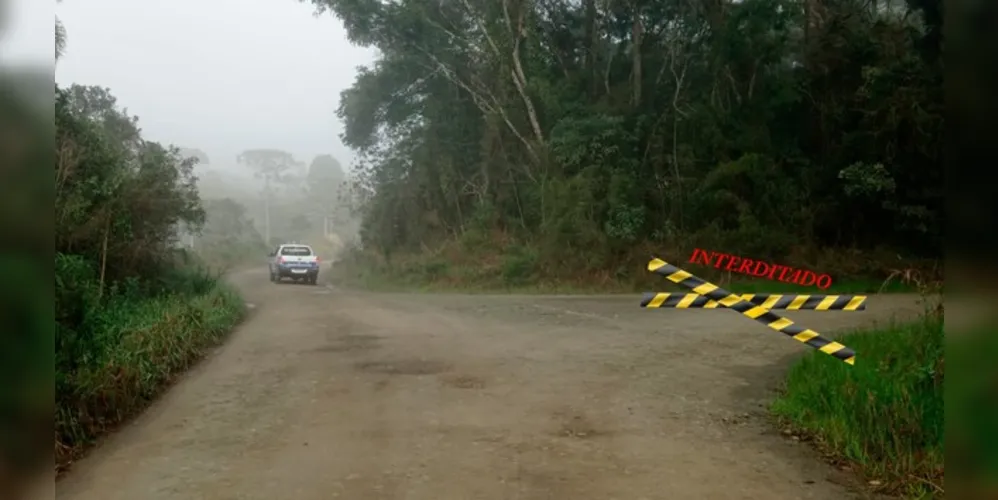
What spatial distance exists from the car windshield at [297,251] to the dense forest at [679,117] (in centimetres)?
486

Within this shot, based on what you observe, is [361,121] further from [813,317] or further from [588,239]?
[813,317]

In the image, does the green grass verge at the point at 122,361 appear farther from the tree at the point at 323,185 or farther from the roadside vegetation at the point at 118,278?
the tree at the point at 323,185

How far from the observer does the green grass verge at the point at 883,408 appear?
4.87 meters

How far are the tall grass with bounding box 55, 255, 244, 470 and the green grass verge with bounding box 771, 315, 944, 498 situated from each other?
473 cm

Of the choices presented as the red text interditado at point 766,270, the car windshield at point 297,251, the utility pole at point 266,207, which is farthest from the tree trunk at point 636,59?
the utility pole at point 266,207

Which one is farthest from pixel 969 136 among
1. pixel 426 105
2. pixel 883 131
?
pixel 426 105

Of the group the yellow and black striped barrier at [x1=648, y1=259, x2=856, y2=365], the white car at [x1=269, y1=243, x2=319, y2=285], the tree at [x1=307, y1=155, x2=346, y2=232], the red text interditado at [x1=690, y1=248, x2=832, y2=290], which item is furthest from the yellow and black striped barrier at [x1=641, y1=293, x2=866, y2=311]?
the tree at [x1=307, y1=155, x2=346, y2=232]

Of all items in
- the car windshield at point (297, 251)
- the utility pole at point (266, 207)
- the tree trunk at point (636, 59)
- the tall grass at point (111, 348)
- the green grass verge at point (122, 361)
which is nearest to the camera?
the tall grass at point (111, 348)

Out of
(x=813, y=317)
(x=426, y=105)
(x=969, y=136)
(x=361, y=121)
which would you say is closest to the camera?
(x=969, y=136)

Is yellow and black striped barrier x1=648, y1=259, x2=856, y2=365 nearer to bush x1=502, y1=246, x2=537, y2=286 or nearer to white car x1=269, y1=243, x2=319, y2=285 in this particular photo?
bush x1=502, y1=246, x2=537, y2=286

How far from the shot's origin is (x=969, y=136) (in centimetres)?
211

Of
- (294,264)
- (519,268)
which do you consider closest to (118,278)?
(519,268)

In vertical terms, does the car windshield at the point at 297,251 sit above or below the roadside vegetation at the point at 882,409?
above

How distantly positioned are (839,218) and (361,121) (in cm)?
2025
